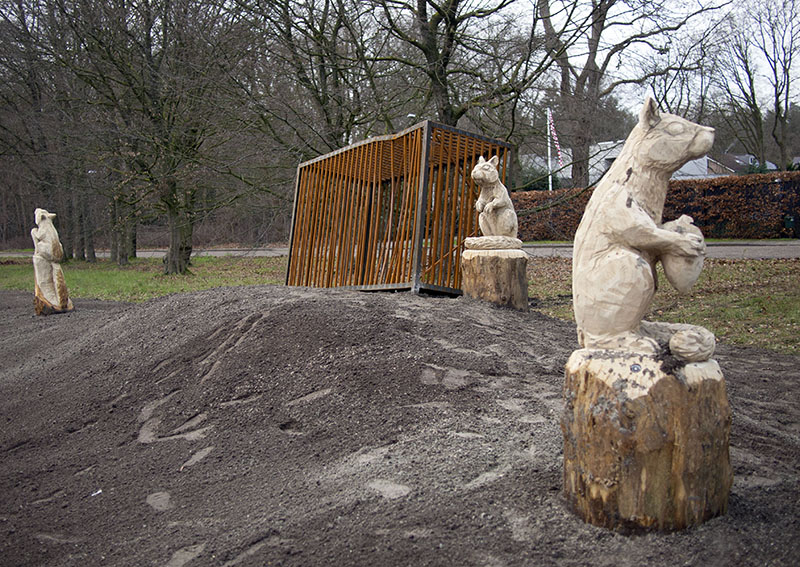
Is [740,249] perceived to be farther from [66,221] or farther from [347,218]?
[66,221]

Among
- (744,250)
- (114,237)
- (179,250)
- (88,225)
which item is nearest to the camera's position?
(744,250)

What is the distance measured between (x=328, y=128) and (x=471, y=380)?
8394 millimetres

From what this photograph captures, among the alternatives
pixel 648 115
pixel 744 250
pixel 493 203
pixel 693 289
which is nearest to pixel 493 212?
pixel 493 203

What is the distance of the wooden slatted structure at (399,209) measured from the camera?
25.3ft

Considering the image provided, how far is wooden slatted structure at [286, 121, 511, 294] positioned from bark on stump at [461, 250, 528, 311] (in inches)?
27.9

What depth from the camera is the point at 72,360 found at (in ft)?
21.1

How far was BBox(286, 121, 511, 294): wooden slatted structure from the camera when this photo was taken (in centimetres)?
771

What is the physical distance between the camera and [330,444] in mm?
3879

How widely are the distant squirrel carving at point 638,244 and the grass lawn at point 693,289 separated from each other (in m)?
4.69

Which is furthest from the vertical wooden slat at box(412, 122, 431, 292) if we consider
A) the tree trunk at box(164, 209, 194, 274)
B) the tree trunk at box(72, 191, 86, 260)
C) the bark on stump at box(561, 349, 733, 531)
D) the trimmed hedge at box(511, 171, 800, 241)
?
the tree trunk at box(72, 191, 86, 260)

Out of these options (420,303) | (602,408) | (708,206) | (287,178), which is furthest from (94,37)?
(708,206)

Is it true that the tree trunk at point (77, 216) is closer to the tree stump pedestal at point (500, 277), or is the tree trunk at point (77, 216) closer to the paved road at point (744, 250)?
the paved road at point (744, 250)

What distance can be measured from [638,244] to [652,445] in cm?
87

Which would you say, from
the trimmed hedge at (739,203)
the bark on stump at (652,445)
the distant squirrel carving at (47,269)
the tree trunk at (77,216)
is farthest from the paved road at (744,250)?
the tree trunk at (77,216)
